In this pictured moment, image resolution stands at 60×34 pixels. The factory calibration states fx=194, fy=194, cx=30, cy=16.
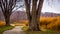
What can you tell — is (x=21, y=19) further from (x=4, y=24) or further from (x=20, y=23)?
(x=4, y=24)

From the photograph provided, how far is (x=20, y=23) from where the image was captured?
9.83m

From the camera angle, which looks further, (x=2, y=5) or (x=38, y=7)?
(x=2, y=5)

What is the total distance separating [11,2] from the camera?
1296cm

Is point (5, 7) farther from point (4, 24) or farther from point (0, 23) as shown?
point (0, 23)

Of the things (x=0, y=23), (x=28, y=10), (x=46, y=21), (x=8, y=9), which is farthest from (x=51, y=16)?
(x=8, y=9)

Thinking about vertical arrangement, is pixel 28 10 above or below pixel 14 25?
above

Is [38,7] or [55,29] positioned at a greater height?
[38,7]

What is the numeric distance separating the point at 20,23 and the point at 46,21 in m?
1.33

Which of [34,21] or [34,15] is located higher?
[34,15]

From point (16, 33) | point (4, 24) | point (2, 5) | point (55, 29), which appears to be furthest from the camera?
point (2, 5)

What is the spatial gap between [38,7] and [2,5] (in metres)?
4.10

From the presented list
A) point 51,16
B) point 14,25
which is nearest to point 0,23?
point 14,25

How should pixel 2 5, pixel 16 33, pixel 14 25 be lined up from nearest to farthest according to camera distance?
1. pixel 16 33
2. pixel 14 25
3. pixel 2 5

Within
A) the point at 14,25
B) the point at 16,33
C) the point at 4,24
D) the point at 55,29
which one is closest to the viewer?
the point at 16,33
